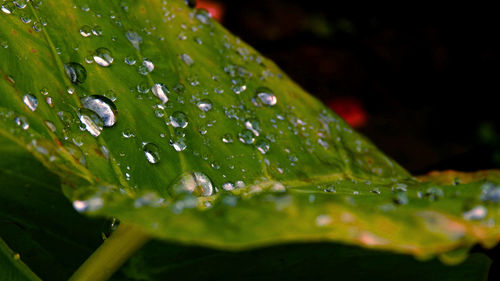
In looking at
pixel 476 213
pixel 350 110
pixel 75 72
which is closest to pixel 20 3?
pixel 75 72

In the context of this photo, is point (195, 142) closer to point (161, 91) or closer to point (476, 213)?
point (161, 91)

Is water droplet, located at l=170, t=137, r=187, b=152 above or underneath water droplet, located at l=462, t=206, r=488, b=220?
underneath

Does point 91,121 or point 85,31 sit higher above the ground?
point 85,31

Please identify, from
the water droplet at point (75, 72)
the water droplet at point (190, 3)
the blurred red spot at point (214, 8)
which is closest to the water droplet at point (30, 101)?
the water droplet at point (75, 72)

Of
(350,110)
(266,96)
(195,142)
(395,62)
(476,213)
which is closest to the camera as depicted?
(476,213)

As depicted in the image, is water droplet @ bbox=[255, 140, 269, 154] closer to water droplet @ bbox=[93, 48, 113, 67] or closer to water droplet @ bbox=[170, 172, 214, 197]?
water droplet @ bbox=[170, 172, 214, 197]

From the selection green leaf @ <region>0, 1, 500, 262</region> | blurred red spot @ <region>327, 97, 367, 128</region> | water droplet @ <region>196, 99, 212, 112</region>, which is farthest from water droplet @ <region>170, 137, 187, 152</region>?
blurred red spot @ <region>327, 97, 367, 128</region>

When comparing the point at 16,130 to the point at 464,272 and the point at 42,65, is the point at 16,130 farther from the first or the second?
the point at 464,272
